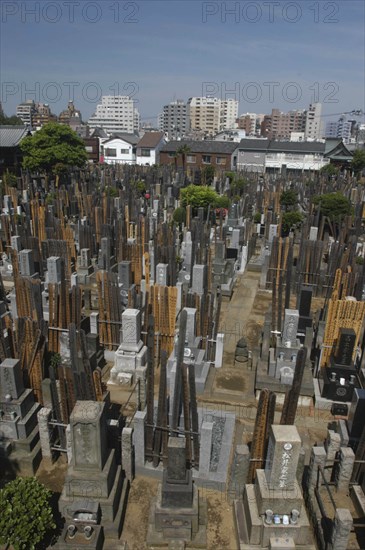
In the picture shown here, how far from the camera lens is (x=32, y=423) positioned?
31.8ft

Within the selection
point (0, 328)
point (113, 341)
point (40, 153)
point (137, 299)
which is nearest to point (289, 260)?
point (137, 299)

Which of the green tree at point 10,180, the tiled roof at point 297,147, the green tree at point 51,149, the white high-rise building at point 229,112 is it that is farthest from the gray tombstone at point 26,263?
the white high-rise building at point 229,112

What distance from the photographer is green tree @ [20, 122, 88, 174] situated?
40.9 meters

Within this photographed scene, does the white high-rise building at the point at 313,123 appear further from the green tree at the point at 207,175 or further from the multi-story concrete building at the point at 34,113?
the green tree at the point at 207,175

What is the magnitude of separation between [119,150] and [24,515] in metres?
70.1

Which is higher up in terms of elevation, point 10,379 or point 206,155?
point 206,155

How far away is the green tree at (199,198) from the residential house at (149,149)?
3978cm

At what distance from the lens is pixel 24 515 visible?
683cm

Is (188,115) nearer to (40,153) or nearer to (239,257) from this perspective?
(40,153)

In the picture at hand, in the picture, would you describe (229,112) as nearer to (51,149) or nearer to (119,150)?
(119,150)

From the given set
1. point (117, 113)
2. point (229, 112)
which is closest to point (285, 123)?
point (229, 112)

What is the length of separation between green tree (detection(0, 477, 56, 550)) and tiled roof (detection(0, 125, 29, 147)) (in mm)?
47984

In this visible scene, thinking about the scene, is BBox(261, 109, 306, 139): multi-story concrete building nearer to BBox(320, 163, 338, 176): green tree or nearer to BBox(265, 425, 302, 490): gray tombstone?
BBox(320, 163, 338, 176): green tree

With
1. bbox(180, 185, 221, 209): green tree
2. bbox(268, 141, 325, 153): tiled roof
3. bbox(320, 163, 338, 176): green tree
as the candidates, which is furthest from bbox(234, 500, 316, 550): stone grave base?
bbox(268, 141, 325, 153): tiled roof
